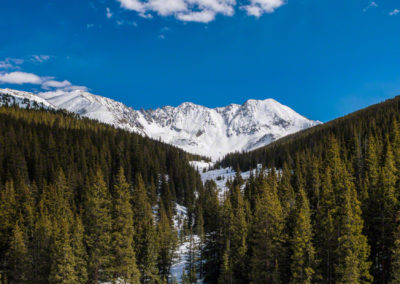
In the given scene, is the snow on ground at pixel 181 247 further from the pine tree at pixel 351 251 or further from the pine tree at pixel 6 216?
the pine tree at pixel 351 251

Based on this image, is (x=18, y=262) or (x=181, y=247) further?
(x=181, y=247)

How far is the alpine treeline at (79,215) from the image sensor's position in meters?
32.7

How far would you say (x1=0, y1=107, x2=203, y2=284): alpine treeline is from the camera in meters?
32.7

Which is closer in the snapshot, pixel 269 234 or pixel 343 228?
pixel 343 228

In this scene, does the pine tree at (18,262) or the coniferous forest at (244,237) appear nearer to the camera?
the coniferous forest at (244,237)

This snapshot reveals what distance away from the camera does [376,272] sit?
31.2 meters

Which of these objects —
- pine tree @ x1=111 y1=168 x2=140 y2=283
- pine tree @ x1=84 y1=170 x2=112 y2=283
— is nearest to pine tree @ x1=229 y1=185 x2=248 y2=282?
pine tree @ x1=111 y1=168 x2=140 y2=283

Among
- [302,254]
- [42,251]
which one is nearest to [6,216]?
[42,251]

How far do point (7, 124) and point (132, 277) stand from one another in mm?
121494

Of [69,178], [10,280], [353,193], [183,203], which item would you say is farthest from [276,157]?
[10,280]

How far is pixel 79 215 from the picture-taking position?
57875 mm

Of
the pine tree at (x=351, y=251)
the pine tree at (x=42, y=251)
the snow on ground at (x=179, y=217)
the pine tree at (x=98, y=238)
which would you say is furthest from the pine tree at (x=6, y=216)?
the pine tree at (x=351, y=251)

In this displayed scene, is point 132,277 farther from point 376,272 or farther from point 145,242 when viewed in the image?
point 376,272

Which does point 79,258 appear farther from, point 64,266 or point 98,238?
point 98,238
